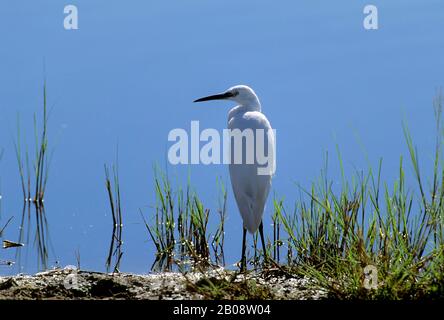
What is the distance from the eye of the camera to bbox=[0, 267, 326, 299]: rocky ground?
381 cm

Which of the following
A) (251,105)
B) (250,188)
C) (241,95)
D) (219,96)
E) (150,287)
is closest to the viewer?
(150,287)

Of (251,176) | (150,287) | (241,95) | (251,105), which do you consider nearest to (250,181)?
(251,176)

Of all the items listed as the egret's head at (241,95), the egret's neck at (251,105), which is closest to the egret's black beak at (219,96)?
the egret's head at (241,95)

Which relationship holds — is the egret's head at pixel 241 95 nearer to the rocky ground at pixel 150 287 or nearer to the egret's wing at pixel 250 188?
the egret's wing at pixel 250 188

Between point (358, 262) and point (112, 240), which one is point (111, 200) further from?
point (358, 262)

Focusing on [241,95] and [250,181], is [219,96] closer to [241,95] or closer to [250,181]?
[241,95]

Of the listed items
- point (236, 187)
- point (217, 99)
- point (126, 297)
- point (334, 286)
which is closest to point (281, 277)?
point (334, 286)

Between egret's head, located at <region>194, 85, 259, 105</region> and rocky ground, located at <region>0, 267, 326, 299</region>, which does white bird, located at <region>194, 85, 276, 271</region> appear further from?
rocky ground, located at <region>0, 267, 326, 299</region>

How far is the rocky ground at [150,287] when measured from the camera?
3.81 meters

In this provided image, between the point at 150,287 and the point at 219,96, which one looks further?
the point at 219,96

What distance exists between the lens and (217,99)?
7426 mm

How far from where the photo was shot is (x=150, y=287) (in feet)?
13.9

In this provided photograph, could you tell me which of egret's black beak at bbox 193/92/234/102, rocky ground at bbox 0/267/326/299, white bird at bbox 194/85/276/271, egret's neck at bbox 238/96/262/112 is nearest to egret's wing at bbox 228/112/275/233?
white bird at bbox 194/85/276/271
